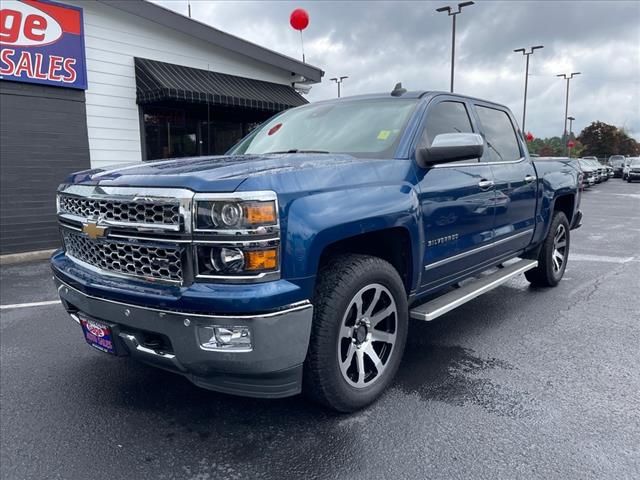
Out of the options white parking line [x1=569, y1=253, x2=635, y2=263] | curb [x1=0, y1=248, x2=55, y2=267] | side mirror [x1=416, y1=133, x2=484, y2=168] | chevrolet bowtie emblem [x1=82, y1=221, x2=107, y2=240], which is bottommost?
curb [x1=0, y1=248, x2=55, y2=267]

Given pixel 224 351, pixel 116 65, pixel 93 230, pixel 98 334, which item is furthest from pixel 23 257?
pixel 224 351

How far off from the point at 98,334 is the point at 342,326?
1.35m

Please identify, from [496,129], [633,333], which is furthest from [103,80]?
[633,333]

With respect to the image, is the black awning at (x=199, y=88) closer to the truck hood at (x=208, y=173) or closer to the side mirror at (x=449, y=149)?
the truck hood at (x=208, y=173)

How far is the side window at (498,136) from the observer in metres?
4.28

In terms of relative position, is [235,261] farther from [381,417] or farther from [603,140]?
[603,140]

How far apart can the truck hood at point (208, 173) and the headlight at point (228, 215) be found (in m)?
0.07

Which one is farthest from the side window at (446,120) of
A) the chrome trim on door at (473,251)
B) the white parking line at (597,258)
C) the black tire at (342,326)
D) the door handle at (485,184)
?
the white parking line at (597,258)

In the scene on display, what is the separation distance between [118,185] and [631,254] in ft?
25.6

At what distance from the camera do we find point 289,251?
7.50ft

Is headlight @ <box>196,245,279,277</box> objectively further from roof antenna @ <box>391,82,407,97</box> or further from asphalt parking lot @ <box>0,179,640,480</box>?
roof antenna @ <box>391,82,407,97</box>

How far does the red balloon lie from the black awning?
1673mm

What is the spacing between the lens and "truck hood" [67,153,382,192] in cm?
224

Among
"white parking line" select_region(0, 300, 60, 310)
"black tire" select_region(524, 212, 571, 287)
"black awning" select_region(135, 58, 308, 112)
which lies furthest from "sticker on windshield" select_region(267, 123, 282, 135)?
"black awning" select_region(135, 58, 308, 112)
